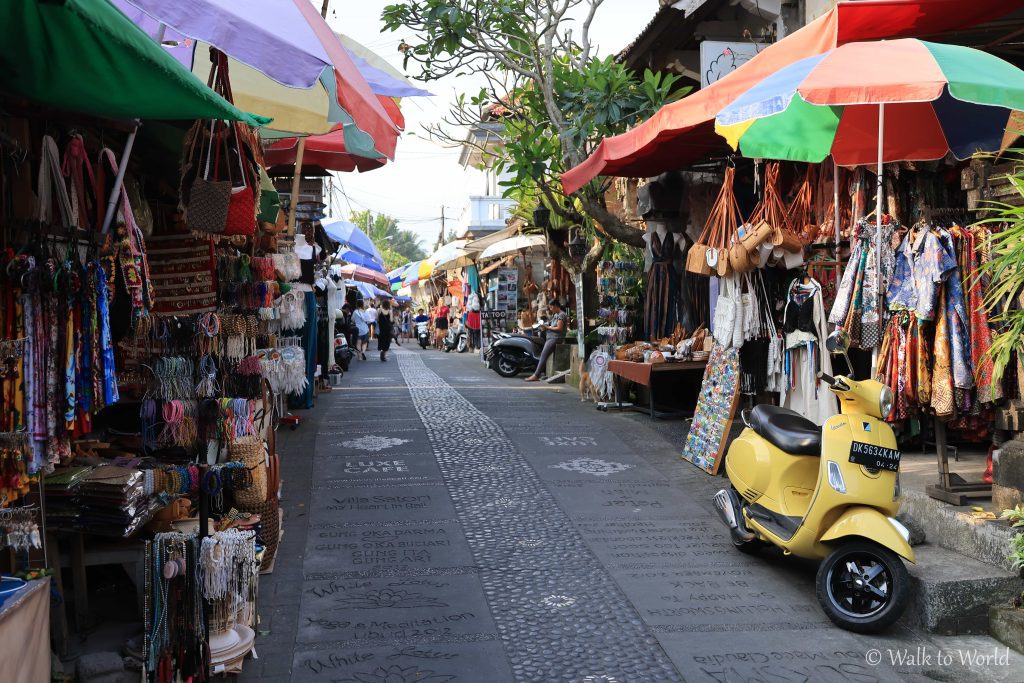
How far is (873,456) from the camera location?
5008 mm

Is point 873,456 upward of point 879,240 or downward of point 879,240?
downward

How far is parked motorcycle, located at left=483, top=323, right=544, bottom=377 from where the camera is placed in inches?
755

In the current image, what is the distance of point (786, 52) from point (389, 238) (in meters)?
99.3

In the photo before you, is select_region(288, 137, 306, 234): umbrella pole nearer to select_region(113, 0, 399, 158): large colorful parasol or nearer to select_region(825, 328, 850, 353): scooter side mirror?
select_region(113, 0, 399, 158): large colorful parasol

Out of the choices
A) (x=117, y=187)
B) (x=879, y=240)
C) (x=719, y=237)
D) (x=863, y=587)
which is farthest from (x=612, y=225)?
(x=117, y=187)

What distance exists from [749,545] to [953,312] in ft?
6.85

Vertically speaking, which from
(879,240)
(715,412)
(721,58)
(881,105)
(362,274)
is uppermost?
(721,58)

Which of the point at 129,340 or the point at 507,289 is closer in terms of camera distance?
the point at 129,340

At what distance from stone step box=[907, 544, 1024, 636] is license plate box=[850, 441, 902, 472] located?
2.14 feet

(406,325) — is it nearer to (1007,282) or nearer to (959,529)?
(959,529)

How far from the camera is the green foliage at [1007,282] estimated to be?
5.01 meters

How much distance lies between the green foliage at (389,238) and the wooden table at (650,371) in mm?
52414

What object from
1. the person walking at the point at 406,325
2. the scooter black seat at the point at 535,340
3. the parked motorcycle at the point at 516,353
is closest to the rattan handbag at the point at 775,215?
the parked motorcycle at the point at 516,353

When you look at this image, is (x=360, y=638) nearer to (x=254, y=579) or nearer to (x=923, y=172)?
(x=254, y=579)
